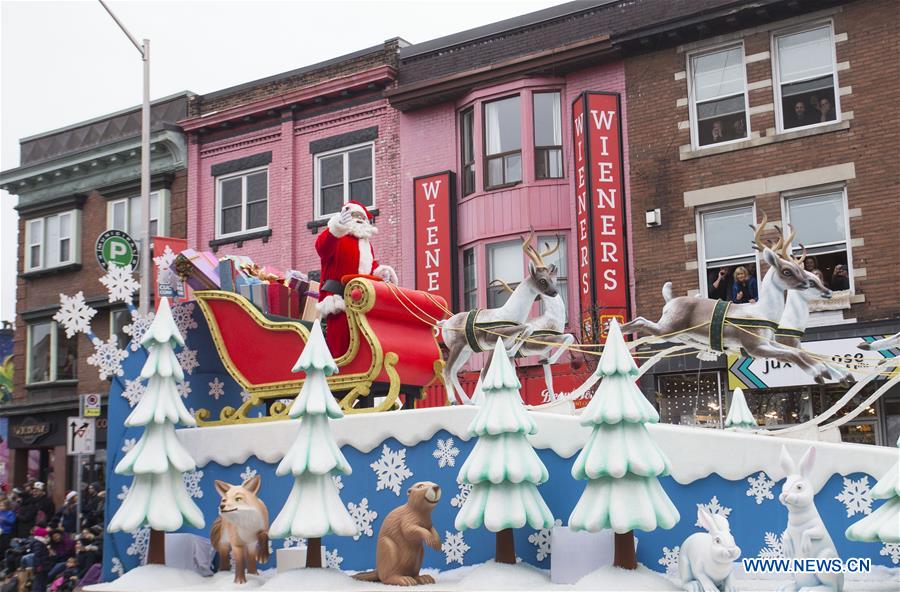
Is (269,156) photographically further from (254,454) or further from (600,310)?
(254,454)

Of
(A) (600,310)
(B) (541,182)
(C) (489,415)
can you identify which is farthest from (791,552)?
(B) (541,182)

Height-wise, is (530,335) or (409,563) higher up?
(530,335)

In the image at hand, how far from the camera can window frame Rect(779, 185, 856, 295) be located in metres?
16.9

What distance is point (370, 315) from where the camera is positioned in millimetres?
10156

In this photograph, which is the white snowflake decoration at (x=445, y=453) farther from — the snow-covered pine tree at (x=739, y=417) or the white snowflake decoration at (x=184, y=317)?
the white snowflake decoration at (x=184, y=317)

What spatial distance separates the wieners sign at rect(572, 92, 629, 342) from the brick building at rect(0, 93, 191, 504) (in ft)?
37.3

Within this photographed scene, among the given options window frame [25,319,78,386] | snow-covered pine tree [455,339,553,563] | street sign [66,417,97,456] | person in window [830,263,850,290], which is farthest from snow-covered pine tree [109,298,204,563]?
window frame [25,319,78,386]

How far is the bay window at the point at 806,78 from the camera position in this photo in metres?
17.9

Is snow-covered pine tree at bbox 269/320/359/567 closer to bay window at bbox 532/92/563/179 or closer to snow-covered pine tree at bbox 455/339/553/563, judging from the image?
snow-covered pine tree at bbox 455/339/553/563

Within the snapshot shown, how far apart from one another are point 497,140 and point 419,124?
2.12 meters

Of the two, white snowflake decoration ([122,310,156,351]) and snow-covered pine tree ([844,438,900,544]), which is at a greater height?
white snowflake decoration ([122,310,156,351])

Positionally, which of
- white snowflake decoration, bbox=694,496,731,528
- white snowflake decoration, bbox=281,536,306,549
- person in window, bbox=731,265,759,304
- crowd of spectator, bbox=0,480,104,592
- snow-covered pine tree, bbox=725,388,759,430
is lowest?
crowd of spectator, bbox=0,480,104,592

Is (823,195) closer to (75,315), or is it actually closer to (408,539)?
(408,539)

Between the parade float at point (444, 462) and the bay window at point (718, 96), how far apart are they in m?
9.44
